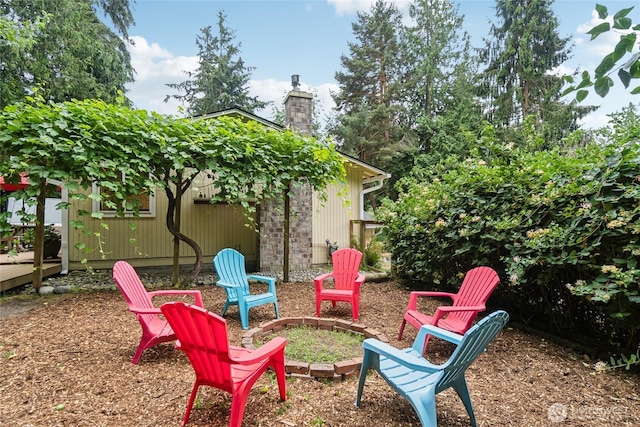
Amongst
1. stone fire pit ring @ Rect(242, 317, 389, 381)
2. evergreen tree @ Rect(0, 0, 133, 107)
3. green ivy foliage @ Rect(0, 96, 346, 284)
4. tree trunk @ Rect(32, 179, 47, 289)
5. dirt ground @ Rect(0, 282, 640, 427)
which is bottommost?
dirt ground @ Rect(0, 282, 640, 427)

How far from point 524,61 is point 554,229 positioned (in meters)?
16.0

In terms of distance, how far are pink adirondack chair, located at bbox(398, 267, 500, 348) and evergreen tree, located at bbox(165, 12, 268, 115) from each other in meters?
20.8

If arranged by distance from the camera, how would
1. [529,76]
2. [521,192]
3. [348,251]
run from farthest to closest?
1. [529,76]
2. [348,251]
3. [521,192]

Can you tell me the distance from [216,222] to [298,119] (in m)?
3.07

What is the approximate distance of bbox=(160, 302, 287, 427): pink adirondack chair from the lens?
1.94 metres

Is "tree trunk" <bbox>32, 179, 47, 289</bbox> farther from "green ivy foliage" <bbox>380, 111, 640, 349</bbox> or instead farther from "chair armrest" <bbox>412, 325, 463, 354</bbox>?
"green ivy foliage" <bbox>380, 111, 640, 349</bbox>

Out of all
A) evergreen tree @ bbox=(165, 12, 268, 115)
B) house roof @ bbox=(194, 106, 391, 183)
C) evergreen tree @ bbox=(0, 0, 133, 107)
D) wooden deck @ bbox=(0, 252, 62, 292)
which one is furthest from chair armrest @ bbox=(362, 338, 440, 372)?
evergreen tree @ bbox=(165, 12, 268, 115)

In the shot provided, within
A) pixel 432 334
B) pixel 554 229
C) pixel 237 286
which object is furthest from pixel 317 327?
pixel 554 229

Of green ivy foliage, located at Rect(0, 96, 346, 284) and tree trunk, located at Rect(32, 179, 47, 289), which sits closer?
green ivy foliage, located at Rect(0, 96, 346, 284)

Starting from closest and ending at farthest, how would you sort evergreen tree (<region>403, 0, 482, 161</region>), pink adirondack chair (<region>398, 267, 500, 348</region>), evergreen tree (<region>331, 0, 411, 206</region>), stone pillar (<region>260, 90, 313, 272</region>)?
pink adirondack chair (<region>398, 267, 500, 348</region>) → stone pillar (<region>260, 90, 313, 272</region>) → evergreen tree (<region>331, 0, 411, 206</region>) → evergreen tree (<region>403, 0, 482, 161</region>)

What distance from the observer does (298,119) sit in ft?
25.0

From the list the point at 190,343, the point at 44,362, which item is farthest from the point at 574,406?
the point at 44,362

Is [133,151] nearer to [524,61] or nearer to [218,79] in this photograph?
[524,61]

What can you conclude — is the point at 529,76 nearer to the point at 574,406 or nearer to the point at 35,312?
the point at 574,406
